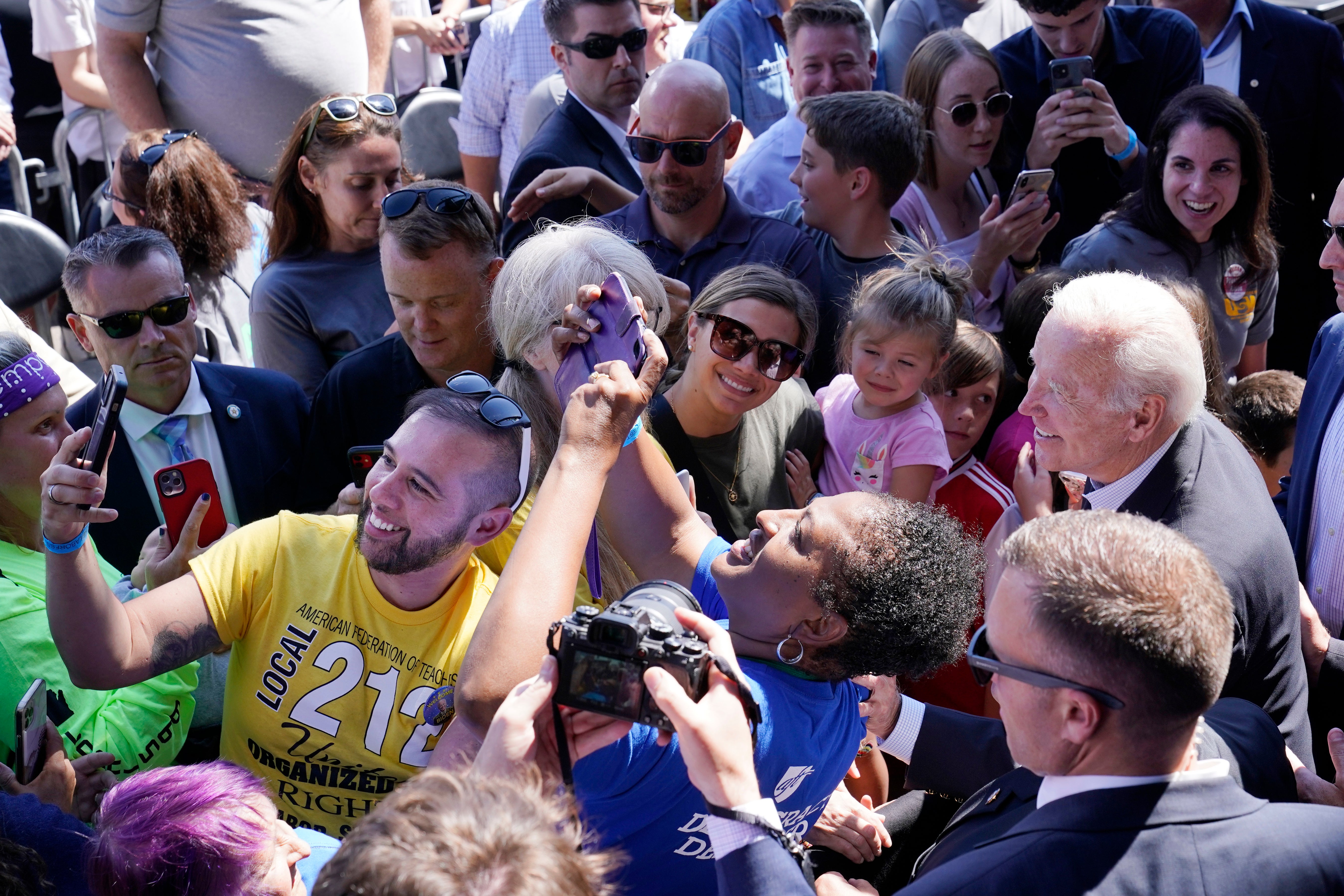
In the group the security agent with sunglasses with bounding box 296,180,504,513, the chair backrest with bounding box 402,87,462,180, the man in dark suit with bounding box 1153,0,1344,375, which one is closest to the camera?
the security agent with sunglasses with bounding box 296,180,504,513

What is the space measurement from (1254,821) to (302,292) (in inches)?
125

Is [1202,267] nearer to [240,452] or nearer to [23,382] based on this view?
[240,452]

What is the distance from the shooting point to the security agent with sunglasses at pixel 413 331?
3.19m

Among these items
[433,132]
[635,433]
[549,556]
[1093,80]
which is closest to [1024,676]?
[549,556]

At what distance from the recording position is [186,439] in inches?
126

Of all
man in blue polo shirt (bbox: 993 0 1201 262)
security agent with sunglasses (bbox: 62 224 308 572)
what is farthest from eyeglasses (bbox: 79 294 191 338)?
man in blue polo shirt (bbox: 993 0 1201 262)

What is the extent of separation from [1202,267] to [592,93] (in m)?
2.44

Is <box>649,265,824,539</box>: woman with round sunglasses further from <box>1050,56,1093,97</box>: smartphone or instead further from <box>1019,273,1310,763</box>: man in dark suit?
<box>1050,56,1093,97</box>: smartphone

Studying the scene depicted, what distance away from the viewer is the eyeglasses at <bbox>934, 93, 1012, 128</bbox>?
4348 millimetres

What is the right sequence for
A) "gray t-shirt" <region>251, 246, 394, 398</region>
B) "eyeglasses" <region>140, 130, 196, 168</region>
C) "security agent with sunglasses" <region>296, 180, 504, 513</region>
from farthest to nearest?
"eyeglasses" <region>140, 130, 196, 168</region> → "gray t-shirt" <region>251, 246, 394, 398</region> → "security agent with sunglasses" <region>296, 180, 504, 513</region>

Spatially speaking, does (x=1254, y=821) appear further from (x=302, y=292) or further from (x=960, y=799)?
(x=302, y=292)

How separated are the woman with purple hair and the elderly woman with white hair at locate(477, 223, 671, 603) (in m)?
0.92

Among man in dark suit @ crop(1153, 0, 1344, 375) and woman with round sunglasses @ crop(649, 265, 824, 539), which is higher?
man in dark suit @ crop(1153, 0, 1344, 375)

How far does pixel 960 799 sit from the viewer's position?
2.66 m
